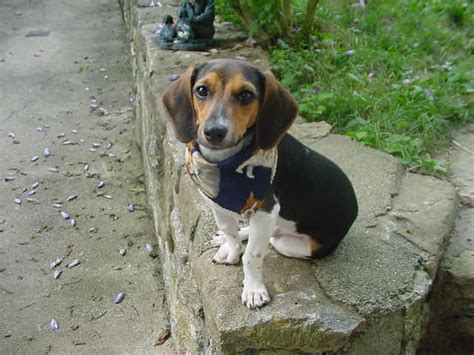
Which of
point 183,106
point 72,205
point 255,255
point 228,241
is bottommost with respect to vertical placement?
point 72,205

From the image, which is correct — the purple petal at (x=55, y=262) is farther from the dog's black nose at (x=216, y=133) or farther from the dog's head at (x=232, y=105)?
the dog's black nose at (x=216, y=133)

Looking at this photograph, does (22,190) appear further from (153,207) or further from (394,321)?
(394,321)

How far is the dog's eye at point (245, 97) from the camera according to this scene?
1.84m

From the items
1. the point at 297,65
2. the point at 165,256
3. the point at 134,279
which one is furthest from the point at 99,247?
the point at 297,65

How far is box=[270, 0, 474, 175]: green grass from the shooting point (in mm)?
3539

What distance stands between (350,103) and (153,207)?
1626 mm

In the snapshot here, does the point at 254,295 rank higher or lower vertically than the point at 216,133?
lower

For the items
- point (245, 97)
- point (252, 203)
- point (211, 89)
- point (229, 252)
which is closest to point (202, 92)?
Result: point (211, 89)

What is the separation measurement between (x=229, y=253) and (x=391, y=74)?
7.99 ft

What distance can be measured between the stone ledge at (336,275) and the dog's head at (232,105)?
622mm

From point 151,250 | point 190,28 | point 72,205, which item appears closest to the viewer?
point 151,250

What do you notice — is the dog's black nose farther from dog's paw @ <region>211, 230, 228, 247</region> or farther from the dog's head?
dog's paw @ <region>211, 230, 228, 247</region>

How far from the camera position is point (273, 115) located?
1.90 m

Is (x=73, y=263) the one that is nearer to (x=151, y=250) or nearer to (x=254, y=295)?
(x=151, y=250)
